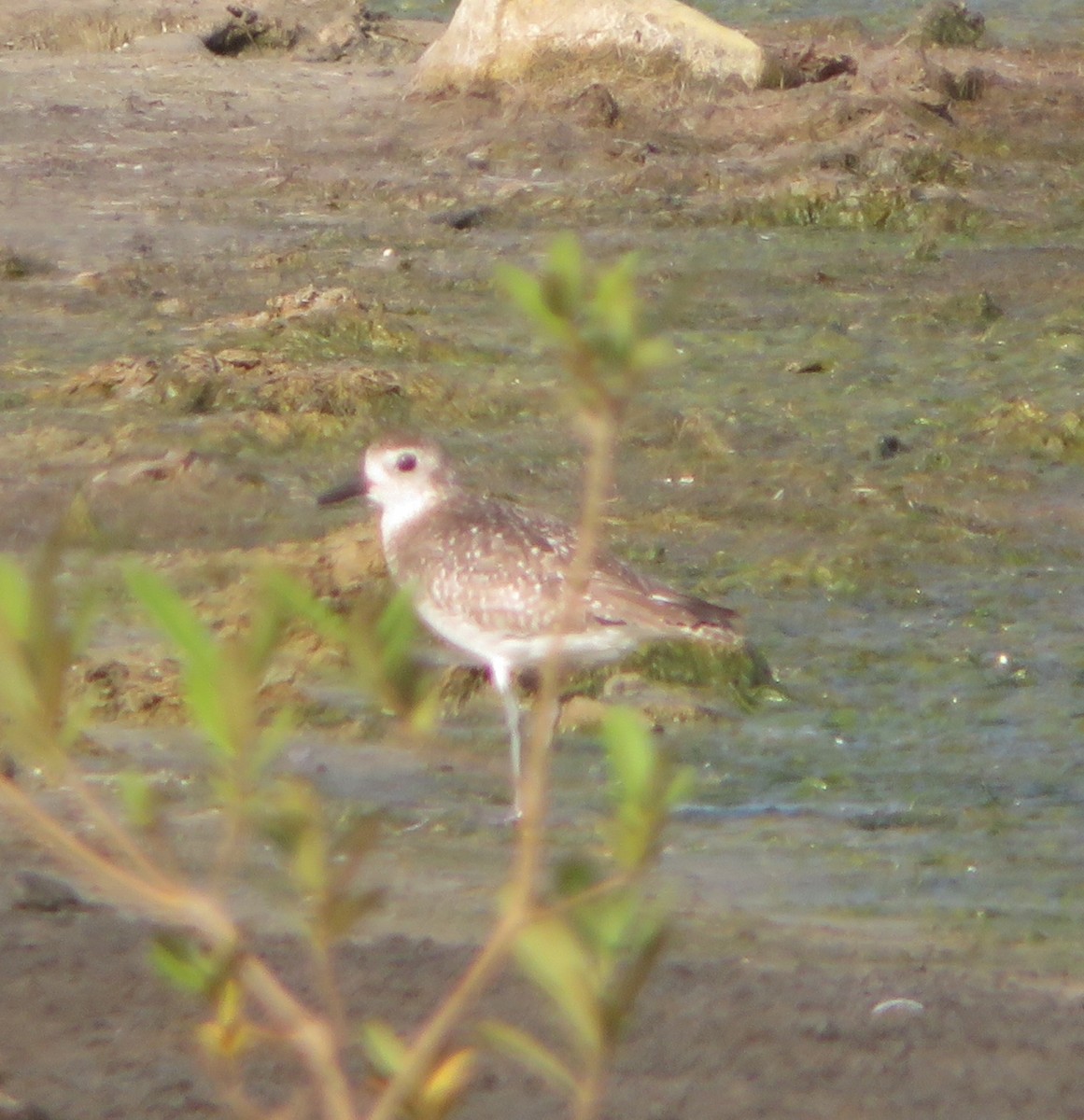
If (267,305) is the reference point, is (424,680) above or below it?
above

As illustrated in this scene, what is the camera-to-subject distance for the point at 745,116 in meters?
15.5

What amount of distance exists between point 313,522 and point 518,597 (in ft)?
8.06

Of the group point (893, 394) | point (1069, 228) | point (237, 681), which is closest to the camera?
point (237, 681)

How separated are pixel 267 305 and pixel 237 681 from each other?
958 cm

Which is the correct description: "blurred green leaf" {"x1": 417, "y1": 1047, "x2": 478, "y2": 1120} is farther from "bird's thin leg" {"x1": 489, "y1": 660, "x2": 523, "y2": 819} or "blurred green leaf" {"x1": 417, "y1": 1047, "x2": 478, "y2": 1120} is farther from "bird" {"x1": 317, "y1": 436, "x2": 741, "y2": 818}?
"bird's thin leg" {"x1": 489, "y1": 660, "x2": 523, "y2": 819}

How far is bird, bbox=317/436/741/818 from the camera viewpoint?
5.99 metres

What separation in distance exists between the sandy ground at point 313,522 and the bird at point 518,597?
17.0 inches

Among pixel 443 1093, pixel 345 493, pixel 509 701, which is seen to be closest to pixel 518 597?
pixel 509 701

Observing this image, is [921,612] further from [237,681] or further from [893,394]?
[237,681]

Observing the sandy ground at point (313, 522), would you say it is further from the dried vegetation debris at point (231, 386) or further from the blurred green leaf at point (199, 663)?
the blurred green leaf at point (199, 663)

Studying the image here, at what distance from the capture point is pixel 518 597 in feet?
20.0

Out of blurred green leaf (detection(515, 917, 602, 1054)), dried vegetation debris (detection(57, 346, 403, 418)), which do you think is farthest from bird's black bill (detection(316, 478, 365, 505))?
blurred green leaf (detection(515, 917, 602, 1054))

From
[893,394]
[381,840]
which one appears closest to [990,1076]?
[381,840]

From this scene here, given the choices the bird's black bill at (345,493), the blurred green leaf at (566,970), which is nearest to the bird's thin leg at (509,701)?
the bird's black bill at (345,493)
